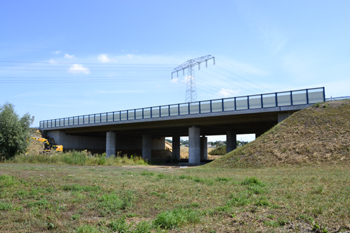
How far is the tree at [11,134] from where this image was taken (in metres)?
32.3

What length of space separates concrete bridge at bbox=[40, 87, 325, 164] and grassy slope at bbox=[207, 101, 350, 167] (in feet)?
9.14

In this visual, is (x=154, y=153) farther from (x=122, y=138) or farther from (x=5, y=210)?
(x=5, y=210)

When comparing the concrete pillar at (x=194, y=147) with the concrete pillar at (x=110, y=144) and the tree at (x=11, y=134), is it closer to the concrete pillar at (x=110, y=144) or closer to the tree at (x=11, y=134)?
the concrete pillar at (x=110, y=144)

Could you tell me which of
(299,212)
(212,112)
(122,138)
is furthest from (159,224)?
(122,138)

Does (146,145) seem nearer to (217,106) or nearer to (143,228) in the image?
(217,106)

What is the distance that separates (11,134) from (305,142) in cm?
3076

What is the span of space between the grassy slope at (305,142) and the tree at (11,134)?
23.0 metres

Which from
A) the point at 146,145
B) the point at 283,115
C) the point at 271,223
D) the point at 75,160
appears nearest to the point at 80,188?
the point at 271,223

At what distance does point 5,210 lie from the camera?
7.29 m

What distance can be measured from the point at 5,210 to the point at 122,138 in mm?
55564

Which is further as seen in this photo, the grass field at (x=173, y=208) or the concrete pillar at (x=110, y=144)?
the concrete pillar at (x=110, y=144)

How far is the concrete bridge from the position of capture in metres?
30.6

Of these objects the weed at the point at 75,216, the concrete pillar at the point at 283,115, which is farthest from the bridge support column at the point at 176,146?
the weed at the point at 75,216

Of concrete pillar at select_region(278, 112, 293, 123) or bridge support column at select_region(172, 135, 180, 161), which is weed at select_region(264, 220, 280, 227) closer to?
concrete pillar at select_region(278, 112, 293, 123)
